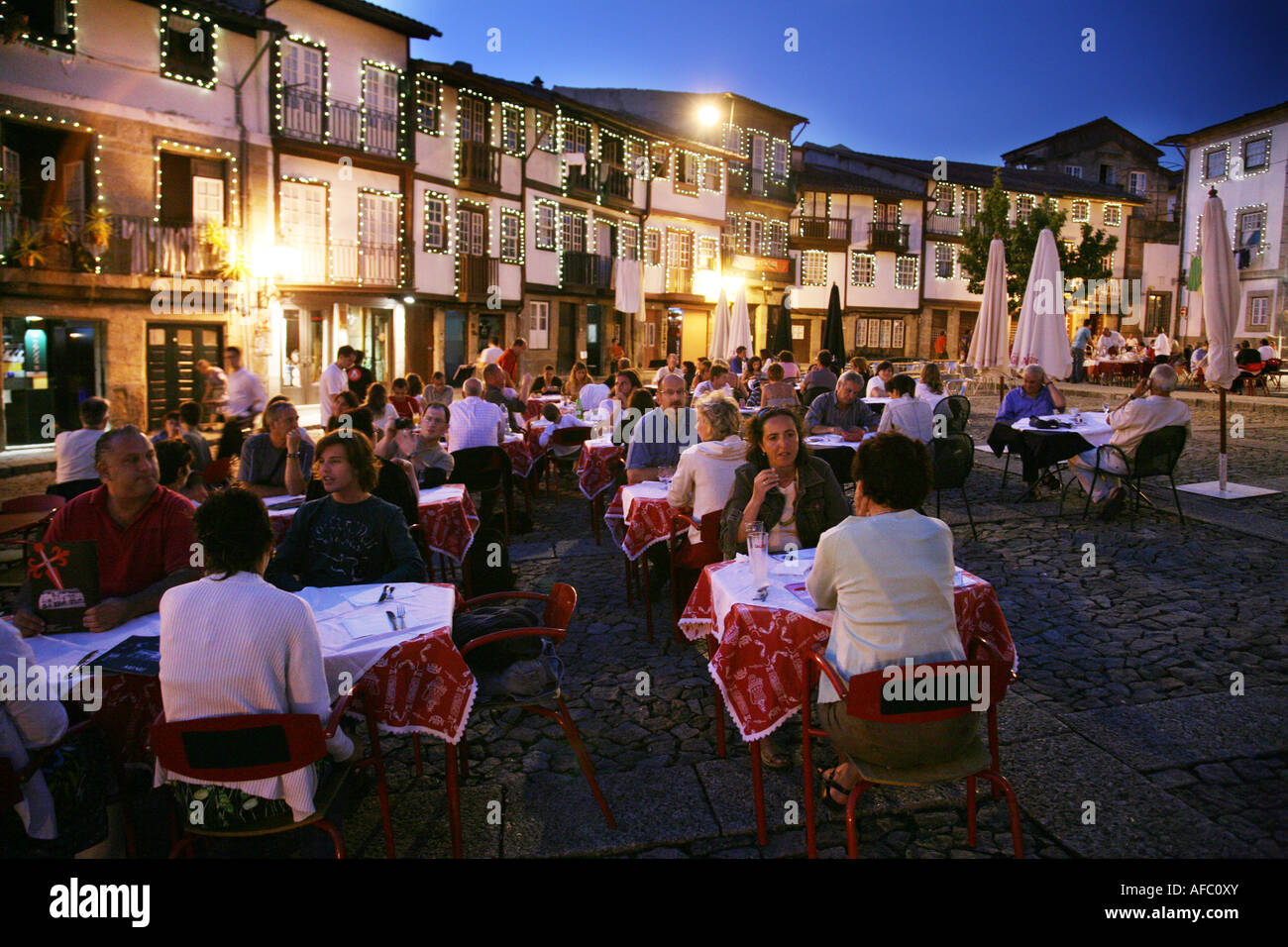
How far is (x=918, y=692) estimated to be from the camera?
3.10m

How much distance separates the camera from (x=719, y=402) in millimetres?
6184

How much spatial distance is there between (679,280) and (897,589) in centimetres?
3658

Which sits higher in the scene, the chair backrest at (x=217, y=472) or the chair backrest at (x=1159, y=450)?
the chair backrest at (x=1159, y=450)

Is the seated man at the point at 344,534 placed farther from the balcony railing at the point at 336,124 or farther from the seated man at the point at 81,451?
the balcony railing at the point at 336,124

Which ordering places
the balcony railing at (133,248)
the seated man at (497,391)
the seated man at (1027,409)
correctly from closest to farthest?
the seated man at (1027,409)
the seated man at (497,391)
the balcony railing at (133,248)

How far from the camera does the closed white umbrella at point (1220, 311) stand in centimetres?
1064

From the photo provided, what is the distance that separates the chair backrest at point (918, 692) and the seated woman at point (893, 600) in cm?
14

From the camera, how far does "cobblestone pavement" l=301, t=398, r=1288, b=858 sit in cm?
376

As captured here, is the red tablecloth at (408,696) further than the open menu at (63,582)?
No

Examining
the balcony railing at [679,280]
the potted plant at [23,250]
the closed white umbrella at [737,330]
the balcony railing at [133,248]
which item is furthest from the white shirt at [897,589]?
the balcony railing at [679,280]

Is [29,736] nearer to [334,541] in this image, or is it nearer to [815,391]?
[334,541]

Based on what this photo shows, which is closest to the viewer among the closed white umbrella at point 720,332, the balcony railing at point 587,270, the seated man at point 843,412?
the seated man at point 843,412

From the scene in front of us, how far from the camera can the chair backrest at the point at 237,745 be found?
2.74 m

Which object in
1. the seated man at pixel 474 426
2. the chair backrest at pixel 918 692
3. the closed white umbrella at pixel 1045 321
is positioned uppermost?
the closed white umbrella at pixel 1045 321
